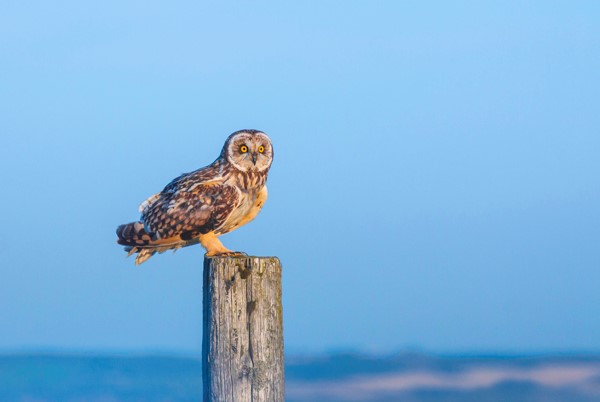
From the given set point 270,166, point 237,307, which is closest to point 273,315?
point 237,307

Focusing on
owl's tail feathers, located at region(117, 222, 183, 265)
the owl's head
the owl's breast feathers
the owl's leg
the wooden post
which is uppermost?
the owl's head

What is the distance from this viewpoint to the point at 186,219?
24.2 feet

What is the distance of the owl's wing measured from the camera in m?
7.35

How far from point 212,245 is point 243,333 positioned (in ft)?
7.78

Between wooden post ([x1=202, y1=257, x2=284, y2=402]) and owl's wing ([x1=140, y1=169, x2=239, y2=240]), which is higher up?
owl's wing ([x1=140, y1=169, x2=239, y2=240])

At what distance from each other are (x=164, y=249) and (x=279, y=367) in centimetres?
291

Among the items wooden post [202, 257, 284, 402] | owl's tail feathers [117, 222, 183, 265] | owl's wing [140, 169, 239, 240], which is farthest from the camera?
owl's tail feathers [117, 222, 183, 265]

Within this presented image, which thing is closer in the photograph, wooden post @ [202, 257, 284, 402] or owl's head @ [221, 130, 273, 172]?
wooden post @ [202, 257, 284, 402]

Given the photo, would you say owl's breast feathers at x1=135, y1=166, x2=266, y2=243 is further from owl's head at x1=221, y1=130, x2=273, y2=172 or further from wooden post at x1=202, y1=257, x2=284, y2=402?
wooden post at x1=202, y1=257, x2=284, y2=402

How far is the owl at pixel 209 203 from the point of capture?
7.37 m

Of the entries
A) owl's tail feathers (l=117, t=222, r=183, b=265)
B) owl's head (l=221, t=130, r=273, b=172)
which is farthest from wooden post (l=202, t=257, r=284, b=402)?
owl's head (l=221, t=130, r=273, b=172)

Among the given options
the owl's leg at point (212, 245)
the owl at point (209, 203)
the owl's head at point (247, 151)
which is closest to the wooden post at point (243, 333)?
the owl's leg at point (212, 245)

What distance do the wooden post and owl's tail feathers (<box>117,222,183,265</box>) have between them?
2.46 metres

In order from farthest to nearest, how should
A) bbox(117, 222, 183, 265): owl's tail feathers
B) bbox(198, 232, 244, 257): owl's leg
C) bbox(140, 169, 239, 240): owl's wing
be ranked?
Result: bbox(117, 222, 183, 265): owl's tail feathers
bbox(140, 169, 239, 240): owl's wing
bbox(198, 232, 244, 257): owl's leg
